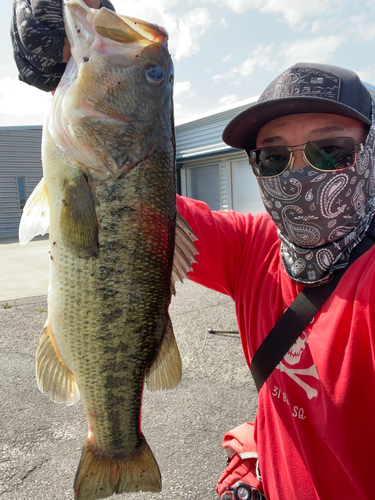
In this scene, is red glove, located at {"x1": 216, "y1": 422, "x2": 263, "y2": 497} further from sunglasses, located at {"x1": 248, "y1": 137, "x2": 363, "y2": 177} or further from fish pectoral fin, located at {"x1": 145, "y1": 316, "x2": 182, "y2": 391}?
sunglasses, located at {"x1": 248, "y1": 137, "x2": 363, "y2": 177}

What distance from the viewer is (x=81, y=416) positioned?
12.2ft

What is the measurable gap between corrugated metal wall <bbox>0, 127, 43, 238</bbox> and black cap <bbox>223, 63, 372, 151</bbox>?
65.2ft

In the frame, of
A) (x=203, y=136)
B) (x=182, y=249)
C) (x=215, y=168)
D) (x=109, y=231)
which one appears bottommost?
(x=182, y=249)

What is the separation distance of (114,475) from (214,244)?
3.87ft

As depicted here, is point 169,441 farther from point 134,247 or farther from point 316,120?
point 316,120

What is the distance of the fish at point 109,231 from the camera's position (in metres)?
1.43

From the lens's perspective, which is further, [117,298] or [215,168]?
[215,168]

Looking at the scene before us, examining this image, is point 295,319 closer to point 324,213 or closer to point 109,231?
point 324,213

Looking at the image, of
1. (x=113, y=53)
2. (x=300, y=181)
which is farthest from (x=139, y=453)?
(x=113, y=53)

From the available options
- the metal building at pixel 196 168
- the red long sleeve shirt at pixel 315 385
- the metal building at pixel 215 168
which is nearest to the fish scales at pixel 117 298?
the red long sleeve shirt at pixel 315 385

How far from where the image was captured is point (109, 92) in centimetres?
147

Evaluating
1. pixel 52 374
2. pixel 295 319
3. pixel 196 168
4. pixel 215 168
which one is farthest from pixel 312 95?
pixel 196 168

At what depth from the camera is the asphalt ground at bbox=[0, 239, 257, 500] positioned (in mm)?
2908

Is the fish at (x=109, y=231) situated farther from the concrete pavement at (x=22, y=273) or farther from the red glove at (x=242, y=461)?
the concrete pavement at (x=22, y=273)
